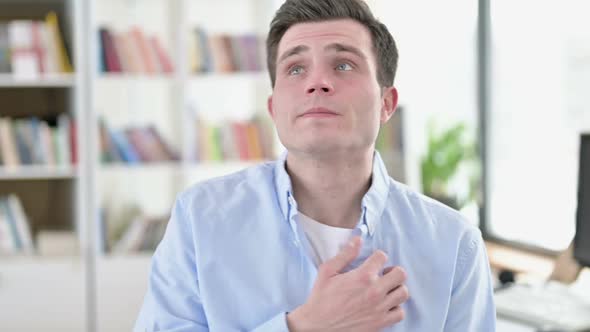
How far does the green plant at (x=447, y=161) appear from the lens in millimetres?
4359

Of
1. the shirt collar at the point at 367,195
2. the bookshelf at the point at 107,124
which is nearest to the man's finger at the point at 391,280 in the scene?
the shirt collar at the point at 367,195

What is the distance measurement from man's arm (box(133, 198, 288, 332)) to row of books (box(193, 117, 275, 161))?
Answer: 7.95ft

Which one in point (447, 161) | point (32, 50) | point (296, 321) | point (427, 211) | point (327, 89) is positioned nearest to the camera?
point (296, 321)

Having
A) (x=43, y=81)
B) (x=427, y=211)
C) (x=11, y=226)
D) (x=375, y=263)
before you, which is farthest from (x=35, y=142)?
(x=375, y=263)

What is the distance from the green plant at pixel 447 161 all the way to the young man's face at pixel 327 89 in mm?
2700

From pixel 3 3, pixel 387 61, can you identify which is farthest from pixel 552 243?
pixel 3 3

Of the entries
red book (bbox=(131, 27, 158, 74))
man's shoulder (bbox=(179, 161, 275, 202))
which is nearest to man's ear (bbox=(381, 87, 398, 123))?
man's shoulder (bbox=(179, 161, 275, 202))

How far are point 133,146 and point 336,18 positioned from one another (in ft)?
8.18

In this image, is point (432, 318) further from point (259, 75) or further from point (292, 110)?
point (259, 75)

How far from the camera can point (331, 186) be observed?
1.69 m

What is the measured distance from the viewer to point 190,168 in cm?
404

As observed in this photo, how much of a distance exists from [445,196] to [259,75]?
1.10m

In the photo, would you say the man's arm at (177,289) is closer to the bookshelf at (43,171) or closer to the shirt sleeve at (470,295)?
the shirt sleeve at (470,295)

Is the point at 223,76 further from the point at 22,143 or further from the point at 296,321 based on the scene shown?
the point at 296,321
